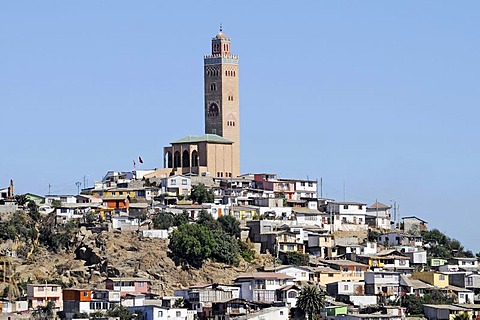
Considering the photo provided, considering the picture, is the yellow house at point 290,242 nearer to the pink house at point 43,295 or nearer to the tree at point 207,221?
the tree at point 207,221

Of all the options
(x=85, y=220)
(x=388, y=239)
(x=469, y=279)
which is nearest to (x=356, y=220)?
(x=388, y=239)

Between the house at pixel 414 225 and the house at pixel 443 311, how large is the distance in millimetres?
16323

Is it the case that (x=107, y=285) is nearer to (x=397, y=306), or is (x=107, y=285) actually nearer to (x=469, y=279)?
(x=397, y=306)

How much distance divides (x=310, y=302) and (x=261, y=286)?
3.32m

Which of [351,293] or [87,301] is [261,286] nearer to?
[351,293]

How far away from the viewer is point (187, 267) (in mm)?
69438

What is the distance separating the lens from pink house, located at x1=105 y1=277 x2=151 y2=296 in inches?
2581

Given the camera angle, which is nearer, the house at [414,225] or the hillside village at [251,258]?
the hillside village at [251,258]

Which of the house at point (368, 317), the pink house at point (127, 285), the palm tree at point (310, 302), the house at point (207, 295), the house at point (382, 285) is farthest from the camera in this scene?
the house at point (382, 285)

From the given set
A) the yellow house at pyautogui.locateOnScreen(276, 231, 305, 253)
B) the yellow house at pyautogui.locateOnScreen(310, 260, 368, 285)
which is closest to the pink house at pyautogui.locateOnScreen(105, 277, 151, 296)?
the yellow house at pyautogui.locateOnScreen(310, 260, 368, 285)

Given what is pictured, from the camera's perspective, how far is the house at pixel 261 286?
66.2 m

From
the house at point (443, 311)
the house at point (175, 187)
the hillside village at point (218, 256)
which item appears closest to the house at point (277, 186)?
the hillside village at point (218, 256)

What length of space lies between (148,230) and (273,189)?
15.1 meters

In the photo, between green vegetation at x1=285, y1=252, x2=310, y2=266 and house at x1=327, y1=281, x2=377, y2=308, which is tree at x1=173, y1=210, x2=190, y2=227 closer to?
green vegetation at x1=285, y1=252, x2=310, y2=266
